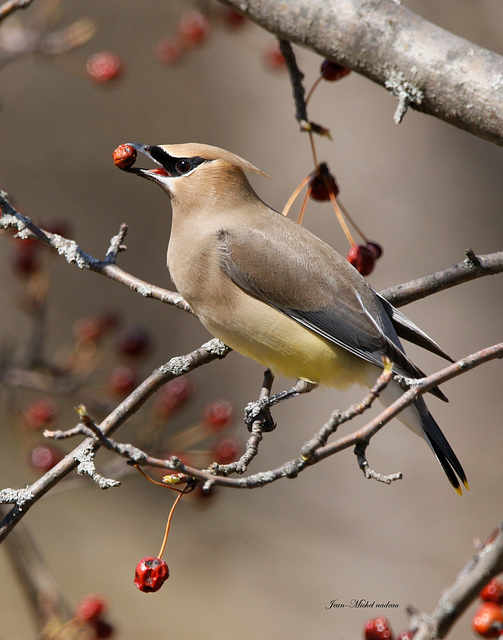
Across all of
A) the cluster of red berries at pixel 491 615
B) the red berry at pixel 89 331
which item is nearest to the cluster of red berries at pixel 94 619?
the red berry at pixel 89 331

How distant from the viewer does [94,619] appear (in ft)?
10.3

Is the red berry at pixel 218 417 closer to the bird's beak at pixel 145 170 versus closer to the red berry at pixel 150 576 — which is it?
the bird's beak at pixel 145 170

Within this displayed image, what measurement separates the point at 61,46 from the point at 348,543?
4.37 meters

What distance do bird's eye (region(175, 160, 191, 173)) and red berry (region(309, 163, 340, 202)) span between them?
1.56 feet

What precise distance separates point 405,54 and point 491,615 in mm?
1732

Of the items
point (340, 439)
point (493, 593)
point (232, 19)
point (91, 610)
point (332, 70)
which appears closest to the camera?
point (340, 439)

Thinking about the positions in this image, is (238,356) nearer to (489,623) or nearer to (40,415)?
(40,415)

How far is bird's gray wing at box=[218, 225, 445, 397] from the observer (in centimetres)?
295

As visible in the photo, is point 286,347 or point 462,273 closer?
point 462,273

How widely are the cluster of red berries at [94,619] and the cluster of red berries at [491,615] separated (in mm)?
1457

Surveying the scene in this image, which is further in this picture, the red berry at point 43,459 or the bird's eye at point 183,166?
the red berry at point 43,459

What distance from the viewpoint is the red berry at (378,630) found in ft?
7.68

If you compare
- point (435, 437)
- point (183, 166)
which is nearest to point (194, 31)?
point (183, 166)

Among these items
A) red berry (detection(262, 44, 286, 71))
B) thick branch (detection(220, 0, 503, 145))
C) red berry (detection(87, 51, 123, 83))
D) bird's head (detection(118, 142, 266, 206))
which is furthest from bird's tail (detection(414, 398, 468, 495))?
red berry (detection(87, 51, 123, 83))
